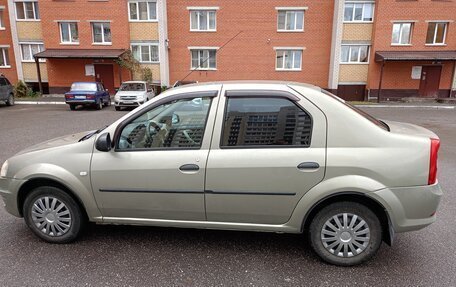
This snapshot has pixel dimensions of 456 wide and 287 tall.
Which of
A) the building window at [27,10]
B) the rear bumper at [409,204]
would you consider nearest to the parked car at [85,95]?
the building window at [27,10]

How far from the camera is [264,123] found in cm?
299

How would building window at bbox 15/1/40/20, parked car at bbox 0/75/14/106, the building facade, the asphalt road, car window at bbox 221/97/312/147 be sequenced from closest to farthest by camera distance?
the asphalt road < car window at bbox 221/97/312/147 < parked car at bbox 0/75/14/106 < the building facade < building window at bbox 15/1/40/20

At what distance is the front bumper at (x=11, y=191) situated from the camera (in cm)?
335

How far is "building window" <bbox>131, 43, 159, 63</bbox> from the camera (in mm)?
24562

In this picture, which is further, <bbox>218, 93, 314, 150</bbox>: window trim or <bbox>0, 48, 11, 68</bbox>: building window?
<bbox>0, 48, 11, 68</bbox>: building window

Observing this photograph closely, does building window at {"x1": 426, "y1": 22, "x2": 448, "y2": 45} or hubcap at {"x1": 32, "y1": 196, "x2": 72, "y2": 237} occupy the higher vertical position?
building window at {"x1": 426, "y1": 22, "x2": 448, "y2": 45}

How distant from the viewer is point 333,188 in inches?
111

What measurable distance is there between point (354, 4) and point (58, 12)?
2198cm

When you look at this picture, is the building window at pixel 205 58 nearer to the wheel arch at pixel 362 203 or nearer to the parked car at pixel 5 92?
the parked car at pixel 5 92

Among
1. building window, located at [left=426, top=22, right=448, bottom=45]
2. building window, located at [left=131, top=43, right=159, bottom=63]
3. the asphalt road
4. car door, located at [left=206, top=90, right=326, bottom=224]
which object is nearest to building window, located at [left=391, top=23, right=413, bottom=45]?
building window, located at [left=426, top=22, right=448, bottom=45]

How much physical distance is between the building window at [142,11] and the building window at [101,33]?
79.4 inches

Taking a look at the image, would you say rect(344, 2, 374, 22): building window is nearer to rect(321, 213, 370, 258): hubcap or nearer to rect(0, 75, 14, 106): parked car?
rect(0, 75, 14, 106): parked car

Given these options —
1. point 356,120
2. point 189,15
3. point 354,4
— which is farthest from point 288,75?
point 356,120

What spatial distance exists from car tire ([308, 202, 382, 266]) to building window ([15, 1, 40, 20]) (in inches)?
1131
